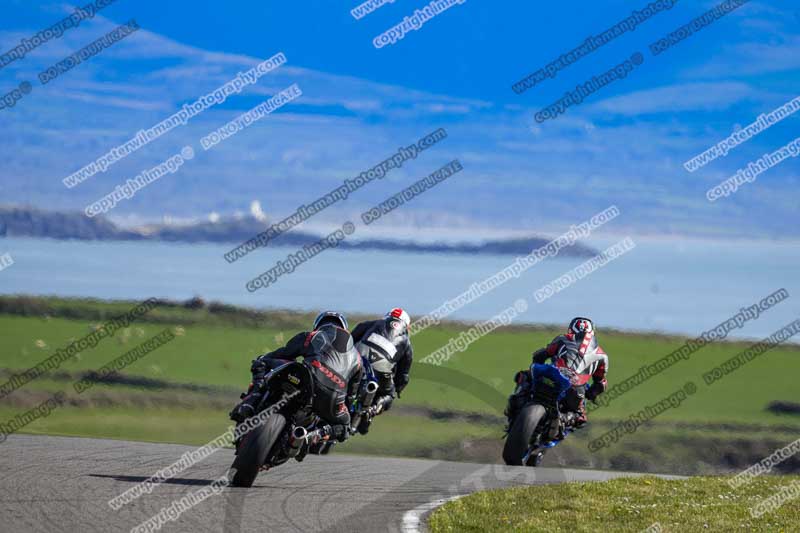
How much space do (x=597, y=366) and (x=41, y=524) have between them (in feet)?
32.0

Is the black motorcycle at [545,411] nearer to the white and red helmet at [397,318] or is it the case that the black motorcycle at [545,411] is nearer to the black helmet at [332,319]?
the white and red helmet at [397,318]

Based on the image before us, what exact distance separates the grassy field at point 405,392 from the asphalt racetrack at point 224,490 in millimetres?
5901

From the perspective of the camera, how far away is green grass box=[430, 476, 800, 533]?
1079 cm

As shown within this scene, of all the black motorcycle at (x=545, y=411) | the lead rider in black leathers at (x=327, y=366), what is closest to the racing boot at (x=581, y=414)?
the black motorcycle at (x=545, y=411)

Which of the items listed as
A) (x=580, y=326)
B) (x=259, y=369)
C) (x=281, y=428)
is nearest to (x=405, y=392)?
(x=580, y=326)

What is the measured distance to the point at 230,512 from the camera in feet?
33.2

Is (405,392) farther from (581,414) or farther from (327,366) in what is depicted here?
(327,366)

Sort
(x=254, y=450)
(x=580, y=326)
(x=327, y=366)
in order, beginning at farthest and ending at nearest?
(x=580, y=326)
(x=327, y=366)
(x=254, y=450)

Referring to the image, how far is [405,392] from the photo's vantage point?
31.6 m

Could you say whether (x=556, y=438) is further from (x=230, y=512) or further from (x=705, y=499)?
(x=230, y=512)

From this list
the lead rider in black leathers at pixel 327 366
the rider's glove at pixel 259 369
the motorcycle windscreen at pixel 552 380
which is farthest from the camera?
the motorcycle windscreen at pixel 552 380

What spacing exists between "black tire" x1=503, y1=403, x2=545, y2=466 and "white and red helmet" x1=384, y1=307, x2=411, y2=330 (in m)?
2.15

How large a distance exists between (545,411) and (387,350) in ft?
7.55

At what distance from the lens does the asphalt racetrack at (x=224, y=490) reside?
31.9ft
